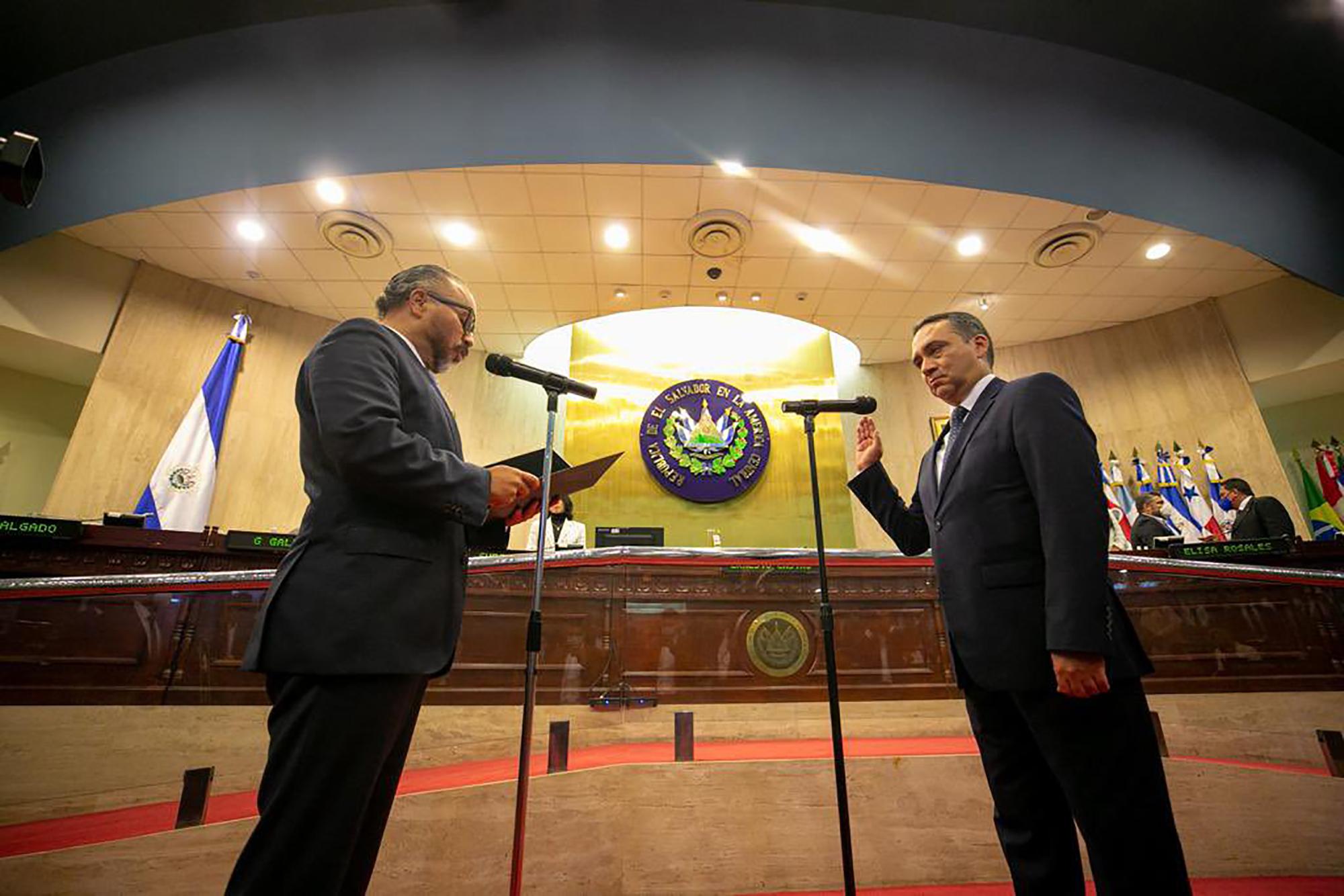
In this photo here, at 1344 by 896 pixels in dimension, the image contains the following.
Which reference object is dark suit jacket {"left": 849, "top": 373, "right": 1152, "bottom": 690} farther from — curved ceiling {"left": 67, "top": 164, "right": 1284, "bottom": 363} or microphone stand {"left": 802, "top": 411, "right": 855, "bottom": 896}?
curved ceiling {"left": 67, "top": 164, "right": 1284, "bottom": 363}

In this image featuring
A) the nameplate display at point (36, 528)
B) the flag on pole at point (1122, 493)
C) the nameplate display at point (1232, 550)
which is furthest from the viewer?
the flag on pole at point (1122, 493)

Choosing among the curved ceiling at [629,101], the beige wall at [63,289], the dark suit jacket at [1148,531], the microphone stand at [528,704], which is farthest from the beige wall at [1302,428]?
the beige wall at [63,289]

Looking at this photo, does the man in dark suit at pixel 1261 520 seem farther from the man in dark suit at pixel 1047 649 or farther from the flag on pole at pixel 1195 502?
the man in dark suit at pixel 1047 649

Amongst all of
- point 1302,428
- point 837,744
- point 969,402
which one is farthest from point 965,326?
point 1302,428

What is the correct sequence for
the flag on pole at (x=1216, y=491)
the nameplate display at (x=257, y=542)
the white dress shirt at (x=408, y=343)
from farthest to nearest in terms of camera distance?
1. the flag on pole at (x=1216, y=491)
2. the nameplate display at (x=257, y=542)
3. the white dress shirt at (x=408, y=343)

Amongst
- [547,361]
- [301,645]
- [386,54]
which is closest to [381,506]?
[301,645]

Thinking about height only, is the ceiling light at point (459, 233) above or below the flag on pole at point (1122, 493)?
above

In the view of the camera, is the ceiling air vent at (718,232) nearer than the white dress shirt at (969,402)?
No

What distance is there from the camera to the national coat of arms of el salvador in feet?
Result: 23.2

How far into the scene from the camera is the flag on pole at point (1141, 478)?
22.0 feet

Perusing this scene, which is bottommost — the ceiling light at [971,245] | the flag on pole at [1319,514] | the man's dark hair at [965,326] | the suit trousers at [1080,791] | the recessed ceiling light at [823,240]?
the suit trousers at [1080,791]

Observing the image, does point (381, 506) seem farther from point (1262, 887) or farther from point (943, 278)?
point (943, 278)

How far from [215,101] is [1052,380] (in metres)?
4.18

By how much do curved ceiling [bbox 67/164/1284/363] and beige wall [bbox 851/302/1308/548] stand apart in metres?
0.33
